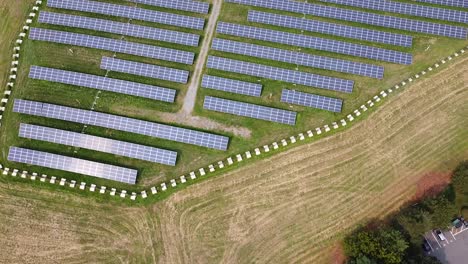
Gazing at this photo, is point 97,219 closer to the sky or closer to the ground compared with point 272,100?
closer to the ground

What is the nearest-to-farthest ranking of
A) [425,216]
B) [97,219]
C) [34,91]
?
[425,216], [97,219], [34,91]

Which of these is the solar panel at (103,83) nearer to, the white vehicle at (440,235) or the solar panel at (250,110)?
the solar panel at (250,110)

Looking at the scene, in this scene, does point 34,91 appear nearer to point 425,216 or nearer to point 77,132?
point 77,132

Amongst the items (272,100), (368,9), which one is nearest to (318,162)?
(272,100)

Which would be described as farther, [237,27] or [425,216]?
[237,27]

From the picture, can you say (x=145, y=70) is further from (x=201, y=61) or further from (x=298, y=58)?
(x=298, y=58)

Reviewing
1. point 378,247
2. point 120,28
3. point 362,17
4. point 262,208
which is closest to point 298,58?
point 362,17
